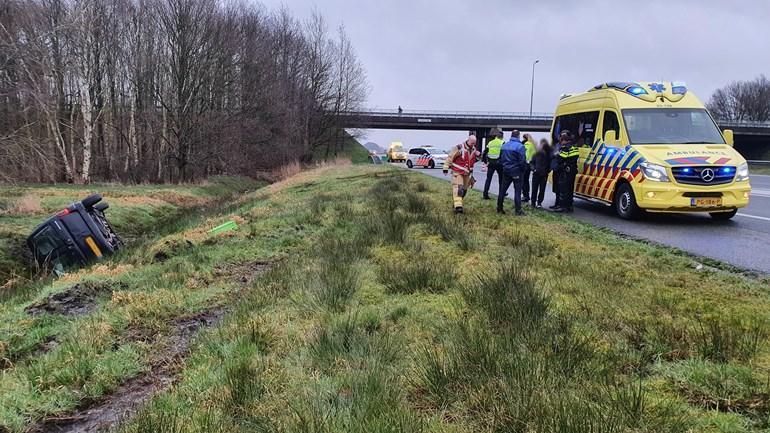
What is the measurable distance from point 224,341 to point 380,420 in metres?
2.08

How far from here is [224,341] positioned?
4.00 m

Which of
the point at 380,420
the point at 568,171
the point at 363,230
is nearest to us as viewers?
the point at 380,420

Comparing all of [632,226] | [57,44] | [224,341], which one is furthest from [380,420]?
[57,44]

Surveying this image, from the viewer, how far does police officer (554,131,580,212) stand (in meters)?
11.1

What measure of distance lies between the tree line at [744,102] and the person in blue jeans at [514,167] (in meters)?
96.7

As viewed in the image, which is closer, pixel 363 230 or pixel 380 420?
pixel 380 420

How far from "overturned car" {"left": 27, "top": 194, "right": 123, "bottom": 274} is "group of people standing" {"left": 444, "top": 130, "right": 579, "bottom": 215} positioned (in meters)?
7.27

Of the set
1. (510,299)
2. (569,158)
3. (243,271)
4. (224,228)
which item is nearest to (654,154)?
(569,158)

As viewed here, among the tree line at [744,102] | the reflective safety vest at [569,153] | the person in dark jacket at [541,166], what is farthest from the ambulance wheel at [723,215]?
the tree line at [744,102]

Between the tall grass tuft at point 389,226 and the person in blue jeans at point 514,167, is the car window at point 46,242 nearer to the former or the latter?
the tall grass tuft at point 389,226

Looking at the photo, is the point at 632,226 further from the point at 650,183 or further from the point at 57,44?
the point at 57,44

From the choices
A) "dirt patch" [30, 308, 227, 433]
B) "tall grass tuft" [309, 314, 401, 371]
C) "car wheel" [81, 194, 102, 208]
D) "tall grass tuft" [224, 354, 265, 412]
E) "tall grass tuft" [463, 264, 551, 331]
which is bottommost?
"dirt patch" [30, 308, 227, 433]

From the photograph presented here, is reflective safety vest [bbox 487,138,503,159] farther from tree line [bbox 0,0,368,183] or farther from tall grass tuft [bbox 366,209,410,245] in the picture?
tree line [bbox 0,0,368,183]

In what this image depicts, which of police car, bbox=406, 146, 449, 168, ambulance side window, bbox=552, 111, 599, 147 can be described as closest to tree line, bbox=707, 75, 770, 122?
police car, bbox=406, 146, 449, 168
